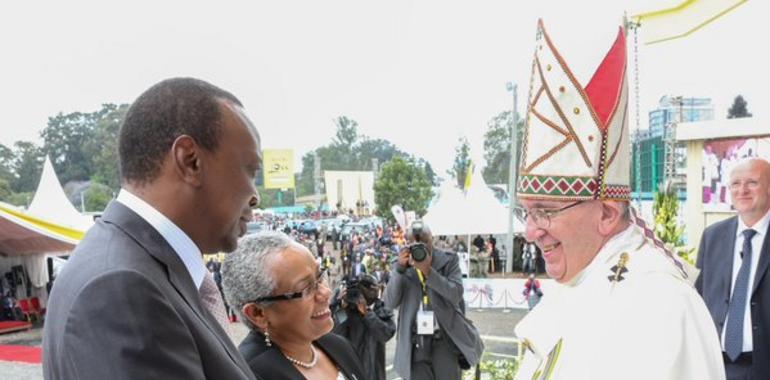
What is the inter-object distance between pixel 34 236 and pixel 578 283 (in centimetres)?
1540

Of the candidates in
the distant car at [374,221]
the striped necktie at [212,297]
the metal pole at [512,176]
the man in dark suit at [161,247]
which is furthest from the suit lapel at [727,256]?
the distant car at [374,221]

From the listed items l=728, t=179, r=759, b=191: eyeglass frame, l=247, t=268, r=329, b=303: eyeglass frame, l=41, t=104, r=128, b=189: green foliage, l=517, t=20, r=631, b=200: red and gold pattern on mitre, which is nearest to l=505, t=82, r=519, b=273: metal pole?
l=728, t=179, r=759, b=191: eyeglass frame

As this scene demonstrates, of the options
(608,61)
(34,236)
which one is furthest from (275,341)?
(34,236)

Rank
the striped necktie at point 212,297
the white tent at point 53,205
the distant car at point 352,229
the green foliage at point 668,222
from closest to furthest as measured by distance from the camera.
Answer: the striped necktie at point 212,297
the green foliage at point 668,222
the white tent at point 53,205
the distant car at point 352,229

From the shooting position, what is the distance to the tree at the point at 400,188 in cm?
3719

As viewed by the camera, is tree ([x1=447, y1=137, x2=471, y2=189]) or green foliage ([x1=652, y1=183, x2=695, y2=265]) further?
tree ([x1=447, y1=137, x2=471, y2=189])

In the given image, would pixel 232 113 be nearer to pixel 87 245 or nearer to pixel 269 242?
pixel 87 245

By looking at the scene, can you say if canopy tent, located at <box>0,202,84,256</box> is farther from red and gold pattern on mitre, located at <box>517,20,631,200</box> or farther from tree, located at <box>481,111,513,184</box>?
tree, located at <box>481,111,513,184</box>

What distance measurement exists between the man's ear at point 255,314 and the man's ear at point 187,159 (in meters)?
1.14

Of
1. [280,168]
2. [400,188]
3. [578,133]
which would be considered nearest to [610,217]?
[578,133]

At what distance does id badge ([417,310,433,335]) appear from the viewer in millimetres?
4266

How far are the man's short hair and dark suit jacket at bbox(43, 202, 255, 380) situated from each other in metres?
0.09

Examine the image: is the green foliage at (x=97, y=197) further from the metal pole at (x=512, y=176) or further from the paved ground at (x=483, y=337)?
the metal pole at (x=512, y=176)

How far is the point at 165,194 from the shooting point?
1.10 m
